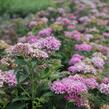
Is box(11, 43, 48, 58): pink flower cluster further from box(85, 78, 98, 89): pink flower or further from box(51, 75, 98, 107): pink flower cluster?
box(85, 78, 98, 89): pink flower

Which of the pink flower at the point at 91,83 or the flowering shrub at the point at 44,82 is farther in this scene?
the pink flower at the point at 91,83

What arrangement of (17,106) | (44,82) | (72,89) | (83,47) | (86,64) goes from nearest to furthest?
(72,89)
(17,106)
(44,82)
(86,64)
(83,47)

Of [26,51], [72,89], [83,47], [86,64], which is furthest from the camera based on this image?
[83,47]

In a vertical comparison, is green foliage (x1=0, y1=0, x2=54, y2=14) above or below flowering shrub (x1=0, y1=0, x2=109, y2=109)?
below

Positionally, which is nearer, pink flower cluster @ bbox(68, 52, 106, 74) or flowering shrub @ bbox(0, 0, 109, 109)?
flowering shrub @ bbox(0, 0, 109, 109)

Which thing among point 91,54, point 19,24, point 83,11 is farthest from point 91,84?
point 83,11

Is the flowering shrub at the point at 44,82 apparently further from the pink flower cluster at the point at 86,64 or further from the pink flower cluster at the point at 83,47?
the pink flower cluster at the point at 83,47

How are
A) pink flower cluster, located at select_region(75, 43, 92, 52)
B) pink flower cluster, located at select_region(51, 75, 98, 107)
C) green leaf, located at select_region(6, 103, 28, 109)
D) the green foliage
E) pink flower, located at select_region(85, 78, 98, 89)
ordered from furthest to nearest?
the green foliage
pink flower cluster, located at select_region(75, 43, 92, 52)
pink flower, located at select_region(85, 78, 98, 89)
green leaf, located at select_region(6, 103, 28, 109)
pink flower cluster, located at select_region(51, 75, 98, 107)

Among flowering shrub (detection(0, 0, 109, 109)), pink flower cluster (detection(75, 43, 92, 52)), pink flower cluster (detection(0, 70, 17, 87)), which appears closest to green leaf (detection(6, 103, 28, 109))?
flowering shrub (detection(0, 0, 109, 109))

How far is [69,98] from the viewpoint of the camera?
4.17 meters

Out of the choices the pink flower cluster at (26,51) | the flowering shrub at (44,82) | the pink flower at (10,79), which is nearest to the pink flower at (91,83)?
the flowering shrub at (44,82)

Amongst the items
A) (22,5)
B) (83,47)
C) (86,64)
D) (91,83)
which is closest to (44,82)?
(91,83)

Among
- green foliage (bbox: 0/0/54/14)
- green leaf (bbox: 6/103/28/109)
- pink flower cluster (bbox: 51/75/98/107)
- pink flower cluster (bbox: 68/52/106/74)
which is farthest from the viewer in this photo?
green foliage (bbox: 0/0/54/14)

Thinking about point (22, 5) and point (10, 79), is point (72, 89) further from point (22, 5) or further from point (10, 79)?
point (22, 5)
